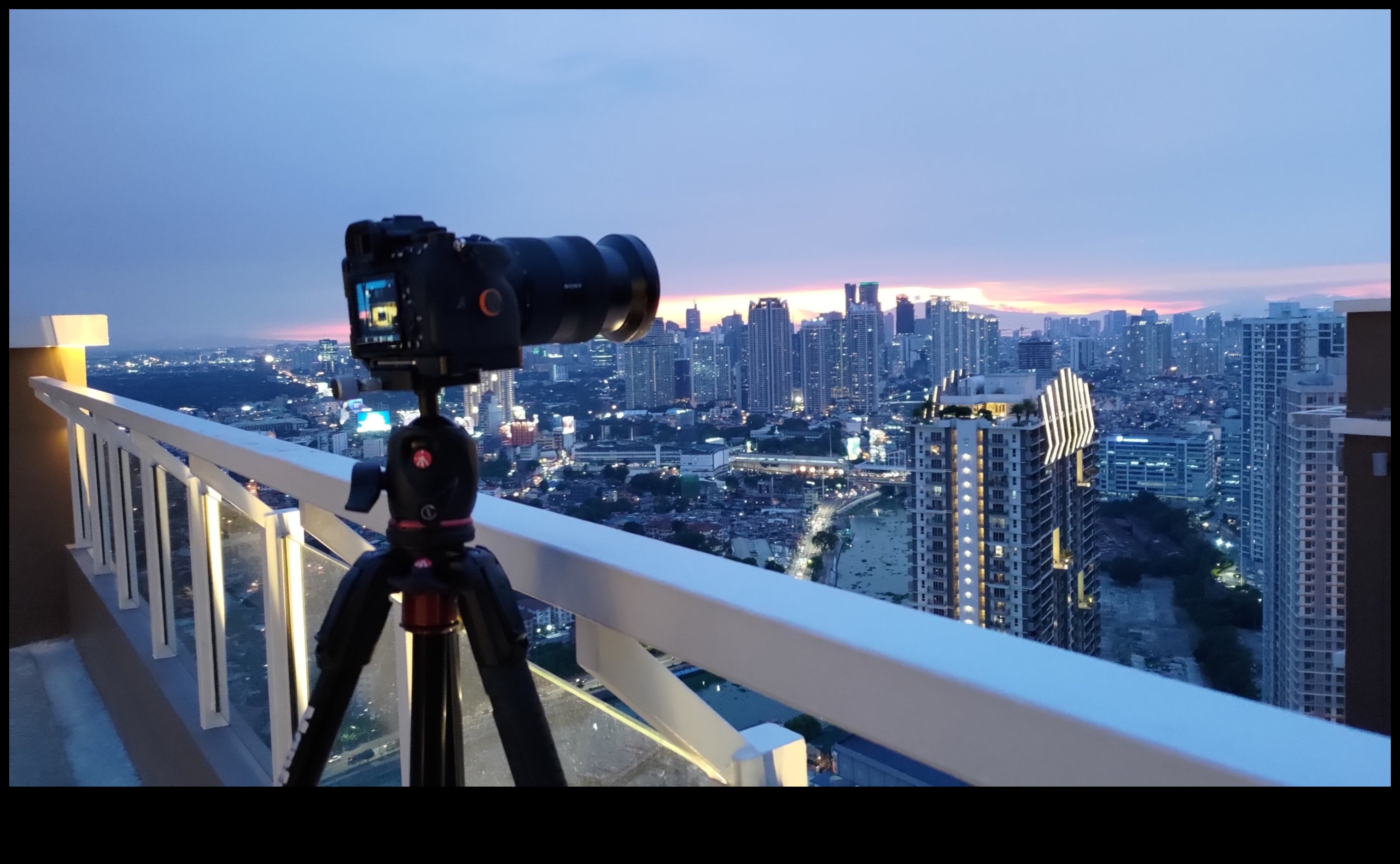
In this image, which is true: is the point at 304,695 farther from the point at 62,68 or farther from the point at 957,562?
the point at 62,68

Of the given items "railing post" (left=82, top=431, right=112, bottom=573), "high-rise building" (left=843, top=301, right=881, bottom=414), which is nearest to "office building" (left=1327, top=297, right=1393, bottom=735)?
"high-rise building" (left=843, top=301, right=881, bottom=414)

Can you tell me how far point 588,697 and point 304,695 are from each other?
2.97 ft

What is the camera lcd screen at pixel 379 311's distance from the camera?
79 cm

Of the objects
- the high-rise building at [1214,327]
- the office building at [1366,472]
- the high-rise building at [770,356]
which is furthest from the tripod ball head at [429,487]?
the high-rise building at [1214,327]

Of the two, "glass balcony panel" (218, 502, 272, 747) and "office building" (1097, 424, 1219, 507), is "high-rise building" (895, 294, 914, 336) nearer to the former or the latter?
"office building" (1097, 424, 1219, 507)

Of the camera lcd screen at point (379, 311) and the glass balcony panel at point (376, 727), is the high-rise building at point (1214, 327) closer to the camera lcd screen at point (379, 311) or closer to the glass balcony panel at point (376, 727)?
the glass balcony panel at point (376, 727)

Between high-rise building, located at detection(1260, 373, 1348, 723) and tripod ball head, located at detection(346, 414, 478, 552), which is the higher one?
tripod ball head, located at detection(346, 414, 478, 552)

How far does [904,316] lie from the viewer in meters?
5.54

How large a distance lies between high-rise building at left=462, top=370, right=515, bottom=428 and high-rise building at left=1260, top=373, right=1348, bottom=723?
15.1ft

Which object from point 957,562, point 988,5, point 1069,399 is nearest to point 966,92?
point 1069,399

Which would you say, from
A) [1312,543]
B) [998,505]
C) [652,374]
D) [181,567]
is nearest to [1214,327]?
[1312,543]

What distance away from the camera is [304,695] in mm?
1521

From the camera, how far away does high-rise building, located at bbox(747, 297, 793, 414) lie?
3.97 m

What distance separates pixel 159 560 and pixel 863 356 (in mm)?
3365
